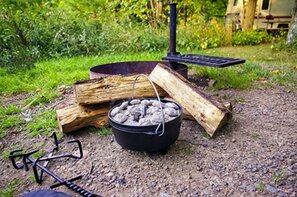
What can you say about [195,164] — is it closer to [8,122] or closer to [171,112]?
[171,112]

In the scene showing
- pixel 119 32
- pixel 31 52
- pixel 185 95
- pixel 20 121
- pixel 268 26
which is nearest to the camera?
pixel 185 95

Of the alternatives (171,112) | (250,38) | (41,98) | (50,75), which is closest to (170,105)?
(171,112)

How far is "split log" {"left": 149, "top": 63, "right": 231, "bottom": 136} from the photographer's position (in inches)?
86.0

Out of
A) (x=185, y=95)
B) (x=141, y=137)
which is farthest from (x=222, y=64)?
(x=141, y=137)

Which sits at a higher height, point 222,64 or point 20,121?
point 222,64

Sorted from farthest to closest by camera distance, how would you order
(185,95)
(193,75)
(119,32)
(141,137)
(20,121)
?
(119,32)
(193,75)
(20,121)
(185,95)
(141,137)

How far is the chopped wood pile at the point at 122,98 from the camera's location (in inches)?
→ 88.7

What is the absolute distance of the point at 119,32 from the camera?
6.48m

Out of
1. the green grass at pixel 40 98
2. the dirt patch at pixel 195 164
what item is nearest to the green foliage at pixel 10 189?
the dirt patch at pixel 195 164

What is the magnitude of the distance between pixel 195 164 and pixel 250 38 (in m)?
6.02

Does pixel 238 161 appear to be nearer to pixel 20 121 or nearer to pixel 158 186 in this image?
pixel 158 186

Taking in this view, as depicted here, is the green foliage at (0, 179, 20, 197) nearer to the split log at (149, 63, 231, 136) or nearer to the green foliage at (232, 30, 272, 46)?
the split log at (149, 63, 231, 136)

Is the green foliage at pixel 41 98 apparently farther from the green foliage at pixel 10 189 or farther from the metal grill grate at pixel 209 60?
the metal grill grate at pixel 209 60

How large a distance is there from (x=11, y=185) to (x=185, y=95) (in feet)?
5.41
